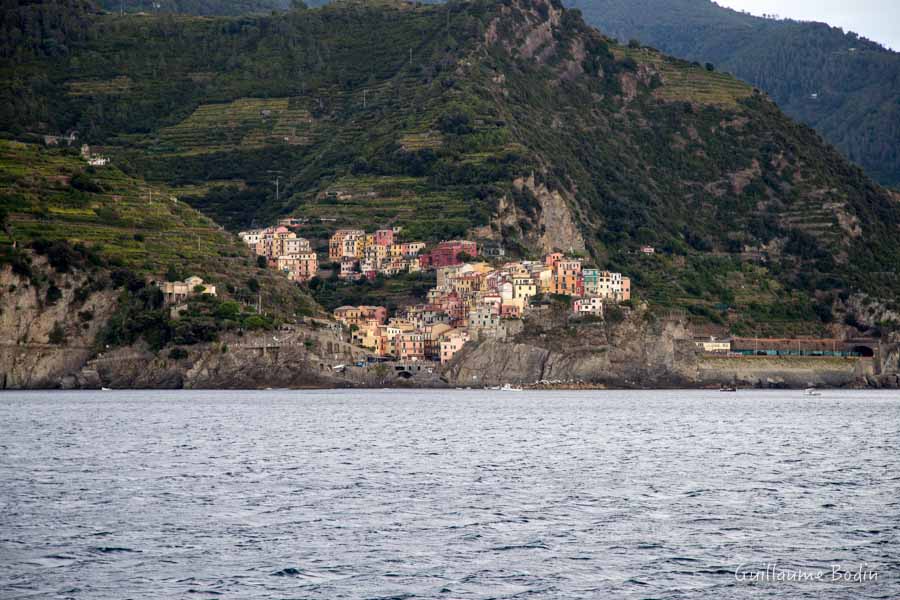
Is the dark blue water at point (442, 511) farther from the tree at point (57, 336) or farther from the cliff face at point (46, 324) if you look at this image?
the tree at point (57, 336)

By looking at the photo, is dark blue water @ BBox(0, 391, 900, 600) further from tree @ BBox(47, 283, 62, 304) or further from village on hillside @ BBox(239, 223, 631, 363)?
village on hillside @ BBox(239, 223, 631, 363)

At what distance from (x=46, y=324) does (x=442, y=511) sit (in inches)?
4121

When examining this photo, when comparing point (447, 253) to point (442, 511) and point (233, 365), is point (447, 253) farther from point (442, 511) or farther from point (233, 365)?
point (442, 511)

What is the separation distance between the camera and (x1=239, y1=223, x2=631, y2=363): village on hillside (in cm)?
16388

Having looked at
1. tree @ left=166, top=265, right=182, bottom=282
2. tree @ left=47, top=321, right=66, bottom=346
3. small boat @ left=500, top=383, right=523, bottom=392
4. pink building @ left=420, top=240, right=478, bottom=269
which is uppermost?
pink building @ left=420, top=240, right=478, bottom=269

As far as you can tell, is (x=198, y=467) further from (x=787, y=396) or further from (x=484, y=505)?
(x=787, y=396)

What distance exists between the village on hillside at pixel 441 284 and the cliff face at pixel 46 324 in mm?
30429

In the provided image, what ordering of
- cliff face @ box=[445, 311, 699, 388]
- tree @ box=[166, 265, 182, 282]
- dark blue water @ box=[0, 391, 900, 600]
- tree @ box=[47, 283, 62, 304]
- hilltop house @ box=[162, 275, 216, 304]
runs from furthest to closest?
1. cliff face @ box=[445, 311, 699, 388]
2. tree @ box=[166, 265, 182, 282]
3. hilltop house @ box=[162, 275, 216, 304]
4. tree @ box=[47, 283, 62, 304]
5. dark blue water @ box=[0, 391, 900, 600]

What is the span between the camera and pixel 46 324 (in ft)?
473

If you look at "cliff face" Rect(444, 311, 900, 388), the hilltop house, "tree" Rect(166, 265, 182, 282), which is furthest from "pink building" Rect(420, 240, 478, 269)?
"tree" Rect(166, 265, 182, 282)

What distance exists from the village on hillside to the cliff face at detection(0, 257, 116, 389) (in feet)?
99.8

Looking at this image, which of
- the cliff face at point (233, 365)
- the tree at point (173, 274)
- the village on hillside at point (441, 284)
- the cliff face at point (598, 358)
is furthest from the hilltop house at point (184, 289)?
the cliff face at point (598, 358)

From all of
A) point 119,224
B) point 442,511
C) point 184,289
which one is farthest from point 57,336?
point 442,511

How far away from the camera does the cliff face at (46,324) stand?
142250mm
